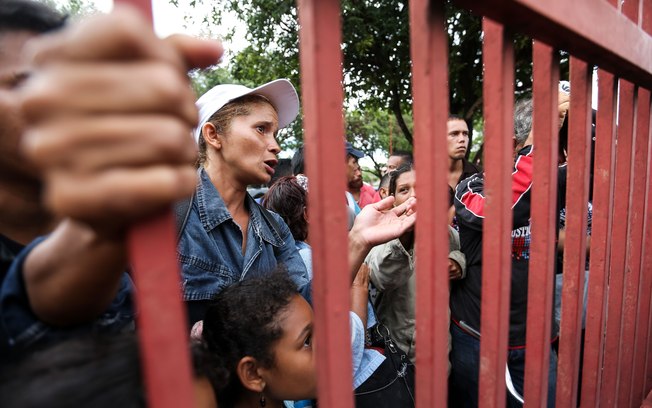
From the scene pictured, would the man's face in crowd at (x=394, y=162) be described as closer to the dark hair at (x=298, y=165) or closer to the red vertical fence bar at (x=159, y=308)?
the dark hair at (x=298, y=165)

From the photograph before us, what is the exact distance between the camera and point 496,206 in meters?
0.74

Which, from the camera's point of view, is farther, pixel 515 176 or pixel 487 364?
pixel 515 176

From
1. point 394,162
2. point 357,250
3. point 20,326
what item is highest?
point 394,162

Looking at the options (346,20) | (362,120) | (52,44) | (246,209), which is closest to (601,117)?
(52,44)

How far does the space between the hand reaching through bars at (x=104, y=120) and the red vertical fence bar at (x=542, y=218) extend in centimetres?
72

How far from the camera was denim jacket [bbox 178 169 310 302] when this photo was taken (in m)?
1.43

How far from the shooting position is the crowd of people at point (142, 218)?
316mm

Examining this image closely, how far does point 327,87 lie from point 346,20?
5868 millimetres

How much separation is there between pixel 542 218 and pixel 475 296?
4.36 ft

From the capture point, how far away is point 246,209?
1771 mm

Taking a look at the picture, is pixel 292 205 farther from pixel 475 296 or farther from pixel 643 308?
pixel 643 308

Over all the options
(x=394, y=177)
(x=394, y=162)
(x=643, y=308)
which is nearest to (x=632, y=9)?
(x=643, y=308)

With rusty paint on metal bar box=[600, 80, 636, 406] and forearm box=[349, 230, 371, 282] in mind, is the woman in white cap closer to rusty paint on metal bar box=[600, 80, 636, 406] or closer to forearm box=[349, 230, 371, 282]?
forearm box=[349, 230, 371, 282]

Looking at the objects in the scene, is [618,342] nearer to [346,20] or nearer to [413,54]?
[413,54]
